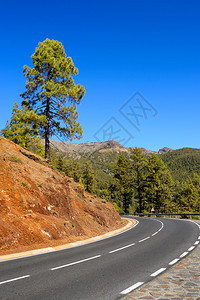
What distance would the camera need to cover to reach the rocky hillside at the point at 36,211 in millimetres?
12839

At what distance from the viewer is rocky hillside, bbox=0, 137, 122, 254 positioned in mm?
12839

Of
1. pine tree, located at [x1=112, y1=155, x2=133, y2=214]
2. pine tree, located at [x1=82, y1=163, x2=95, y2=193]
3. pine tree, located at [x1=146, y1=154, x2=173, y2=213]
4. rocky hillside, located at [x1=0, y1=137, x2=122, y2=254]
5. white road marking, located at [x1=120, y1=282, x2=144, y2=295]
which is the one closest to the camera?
white road marking, located at [x1=120, y1=282, x2=144, y2=295]

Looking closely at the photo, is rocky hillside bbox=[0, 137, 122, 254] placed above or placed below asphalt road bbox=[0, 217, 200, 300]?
above

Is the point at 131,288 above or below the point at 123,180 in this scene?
below

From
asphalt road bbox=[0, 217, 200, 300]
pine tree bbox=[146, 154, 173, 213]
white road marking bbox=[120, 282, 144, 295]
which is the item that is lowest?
asphalt road bbox=[0, 217, 200, 300]

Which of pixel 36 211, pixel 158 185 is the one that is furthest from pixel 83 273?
pixel 158 185

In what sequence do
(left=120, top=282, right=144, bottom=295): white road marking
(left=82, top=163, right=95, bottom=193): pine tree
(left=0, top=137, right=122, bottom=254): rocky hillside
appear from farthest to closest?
1. (left=82, top=163, right=95, bottom=193): pine tree
2. (left=0, top=137, right=122, bottom=254): rocky hillside
3. (left=120, top=282, right=144, bottom=295): white road marking

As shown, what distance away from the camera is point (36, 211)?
15.9 metres

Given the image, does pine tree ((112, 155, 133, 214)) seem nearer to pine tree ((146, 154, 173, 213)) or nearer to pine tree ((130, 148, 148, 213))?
pine tree ((130, 148, 148, 213))

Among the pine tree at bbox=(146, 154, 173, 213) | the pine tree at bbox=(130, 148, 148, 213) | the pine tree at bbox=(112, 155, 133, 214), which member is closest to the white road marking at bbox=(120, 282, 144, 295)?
the pine tree at bbox=(146, 154, 173, 213)

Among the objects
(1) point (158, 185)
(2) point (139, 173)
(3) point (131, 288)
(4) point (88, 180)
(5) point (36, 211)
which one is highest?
(2) point (139, 173)

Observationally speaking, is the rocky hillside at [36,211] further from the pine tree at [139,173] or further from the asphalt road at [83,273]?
the pine tree at [139,173]

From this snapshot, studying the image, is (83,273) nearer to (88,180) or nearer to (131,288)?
(131,288)

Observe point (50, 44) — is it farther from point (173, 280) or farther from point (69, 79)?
point (173, 280)
